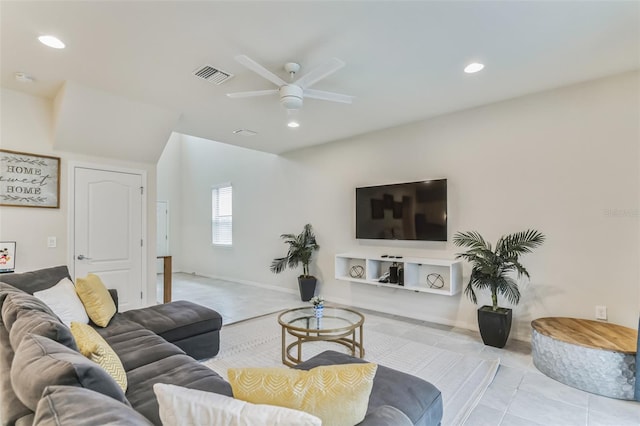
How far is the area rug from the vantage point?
253 centimetres

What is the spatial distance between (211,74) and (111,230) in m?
2.66


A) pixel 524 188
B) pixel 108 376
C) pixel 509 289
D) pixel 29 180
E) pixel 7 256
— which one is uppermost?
pixel 29 180

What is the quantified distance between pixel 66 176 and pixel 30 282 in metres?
1.74

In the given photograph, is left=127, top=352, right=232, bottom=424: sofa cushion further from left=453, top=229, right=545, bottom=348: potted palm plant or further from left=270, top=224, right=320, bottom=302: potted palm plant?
left=270, top=224, right=320, bottom=302: potted palm plant

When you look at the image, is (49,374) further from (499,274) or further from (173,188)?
(173,188)

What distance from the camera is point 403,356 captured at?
319 cm

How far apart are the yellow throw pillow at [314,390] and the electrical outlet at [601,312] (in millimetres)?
3310

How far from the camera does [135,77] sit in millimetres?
3121

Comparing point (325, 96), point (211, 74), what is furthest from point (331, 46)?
point (211, 74)

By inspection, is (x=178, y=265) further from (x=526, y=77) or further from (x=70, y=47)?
(x=526, y=77)

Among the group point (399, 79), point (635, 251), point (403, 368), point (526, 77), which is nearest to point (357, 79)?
point (399, 79)

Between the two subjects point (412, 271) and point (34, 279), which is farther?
point (412, 271)

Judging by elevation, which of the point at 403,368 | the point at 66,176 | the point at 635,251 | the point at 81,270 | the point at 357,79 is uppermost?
the point at 357,79

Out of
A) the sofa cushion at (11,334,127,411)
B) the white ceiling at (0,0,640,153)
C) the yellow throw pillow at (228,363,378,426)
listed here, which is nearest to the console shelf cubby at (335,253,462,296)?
the white ceiling at (0,0,640,153)
